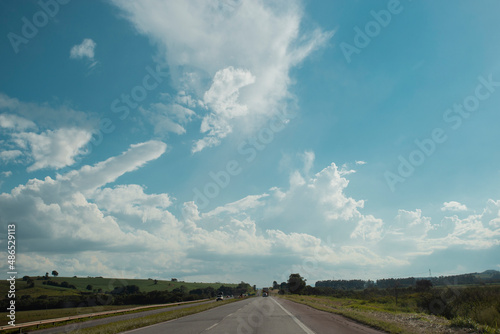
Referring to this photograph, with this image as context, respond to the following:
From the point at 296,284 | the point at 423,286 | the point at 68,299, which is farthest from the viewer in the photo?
the point at 296,284

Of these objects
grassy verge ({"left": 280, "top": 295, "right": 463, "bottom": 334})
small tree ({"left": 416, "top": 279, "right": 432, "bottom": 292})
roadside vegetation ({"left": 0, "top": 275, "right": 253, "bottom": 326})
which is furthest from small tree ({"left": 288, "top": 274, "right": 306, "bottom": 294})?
grassy verge ({"left": 280, "top": 295, "right": 463, "bottom": 334})

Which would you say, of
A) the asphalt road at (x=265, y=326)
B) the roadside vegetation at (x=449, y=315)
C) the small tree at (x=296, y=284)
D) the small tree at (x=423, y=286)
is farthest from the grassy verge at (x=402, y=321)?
the small tree at (x=296, y=284)

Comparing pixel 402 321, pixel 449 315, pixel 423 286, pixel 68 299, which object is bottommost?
pixel 68 299

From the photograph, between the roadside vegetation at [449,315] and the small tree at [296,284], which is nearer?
the roadside vegetation at [449,315]

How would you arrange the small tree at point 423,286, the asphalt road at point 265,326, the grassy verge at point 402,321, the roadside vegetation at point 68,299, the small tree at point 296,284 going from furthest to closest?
1. the small tree at point 296,284
2. the small tree at point 423,286
3. the roadside vegetation at point 68,299
4. the asphalt road at point 265,326
5. the grassy verge at point 402,321

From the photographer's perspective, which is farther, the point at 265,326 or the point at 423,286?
the point at 423,286

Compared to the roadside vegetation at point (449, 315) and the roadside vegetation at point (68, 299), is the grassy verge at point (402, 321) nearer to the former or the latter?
the roadside vegetation at point (449, 315)

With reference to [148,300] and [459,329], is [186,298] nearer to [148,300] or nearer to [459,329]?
[148,300]

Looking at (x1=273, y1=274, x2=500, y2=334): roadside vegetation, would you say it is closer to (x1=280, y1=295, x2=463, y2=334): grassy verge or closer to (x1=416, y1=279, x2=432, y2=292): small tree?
(x1=280, y1=295, x2=463, y2=334): grassy verge

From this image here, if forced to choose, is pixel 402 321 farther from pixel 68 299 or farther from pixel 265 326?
pixel 68 299

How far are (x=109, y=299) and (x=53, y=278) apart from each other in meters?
64.4

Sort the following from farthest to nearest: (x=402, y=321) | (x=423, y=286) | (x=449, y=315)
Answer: (x=423, y=286), (x=449, y=315), (x=402, y=321)

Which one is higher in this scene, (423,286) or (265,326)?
(265,326)

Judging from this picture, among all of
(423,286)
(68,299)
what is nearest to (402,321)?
(423,286)
